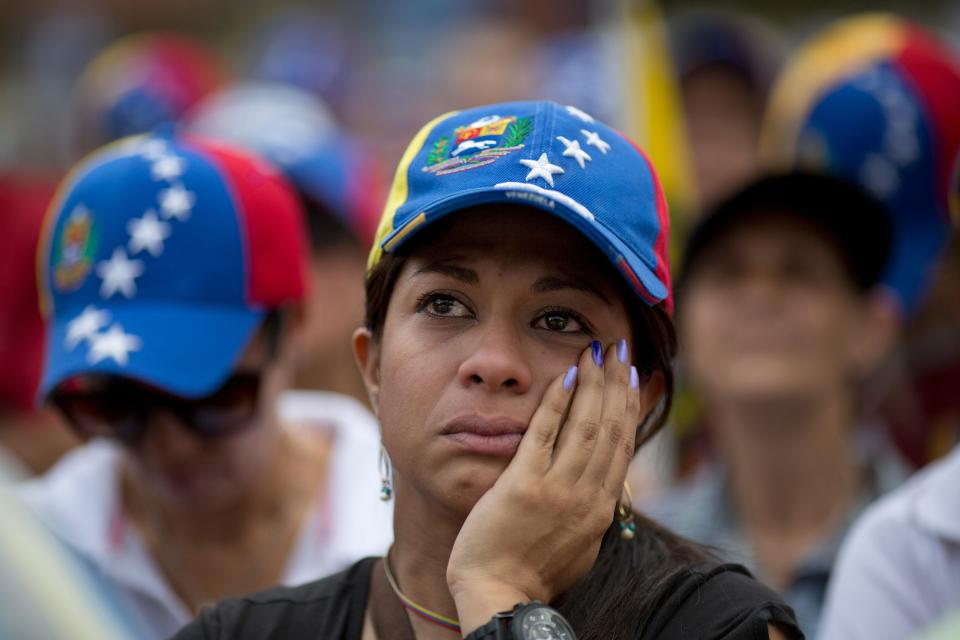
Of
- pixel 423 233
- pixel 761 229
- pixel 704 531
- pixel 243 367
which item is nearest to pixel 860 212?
pixel 761 229

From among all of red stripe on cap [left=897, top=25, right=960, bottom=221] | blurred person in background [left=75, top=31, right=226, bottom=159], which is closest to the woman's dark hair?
red stripe on cap [left=897, top=25, right=960, bottom=221]

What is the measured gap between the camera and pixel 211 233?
12.3 ft

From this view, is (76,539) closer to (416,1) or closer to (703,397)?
(703,397)

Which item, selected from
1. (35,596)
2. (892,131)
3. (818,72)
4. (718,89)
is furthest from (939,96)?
(35,596)

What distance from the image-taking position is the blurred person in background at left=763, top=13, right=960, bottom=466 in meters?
5.37

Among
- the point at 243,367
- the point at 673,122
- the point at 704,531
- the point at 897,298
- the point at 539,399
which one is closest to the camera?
the point at 539,399

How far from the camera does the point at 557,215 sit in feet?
8.12

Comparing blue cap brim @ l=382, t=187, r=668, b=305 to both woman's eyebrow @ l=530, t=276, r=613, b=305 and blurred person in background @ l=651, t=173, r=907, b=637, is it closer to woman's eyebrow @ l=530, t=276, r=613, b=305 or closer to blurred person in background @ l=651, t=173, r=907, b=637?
woman's eyebrow @ l=530, t=276, r=613, b=305

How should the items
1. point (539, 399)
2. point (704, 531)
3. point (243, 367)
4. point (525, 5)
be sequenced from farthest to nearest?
point (525, 5) < point (704, 531) < point (243, 367) < point (539, 399)

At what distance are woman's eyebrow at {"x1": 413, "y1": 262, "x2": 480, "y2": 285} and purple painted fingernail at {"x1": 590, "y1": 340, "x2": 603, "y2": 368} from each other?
9.2 inches

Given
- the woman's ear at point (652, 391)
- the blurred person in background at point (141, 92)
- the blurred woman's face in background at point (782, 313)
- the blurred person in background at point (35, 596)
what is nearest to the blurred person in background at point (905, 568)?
the woman's ear at point (652, 391)

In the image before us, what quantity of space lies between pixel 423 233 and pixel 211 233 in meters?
1.29

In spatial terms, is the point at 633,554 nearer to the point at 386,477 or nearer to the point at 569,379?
the point at 569,379

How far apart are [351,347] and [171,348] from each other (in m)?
0.50
